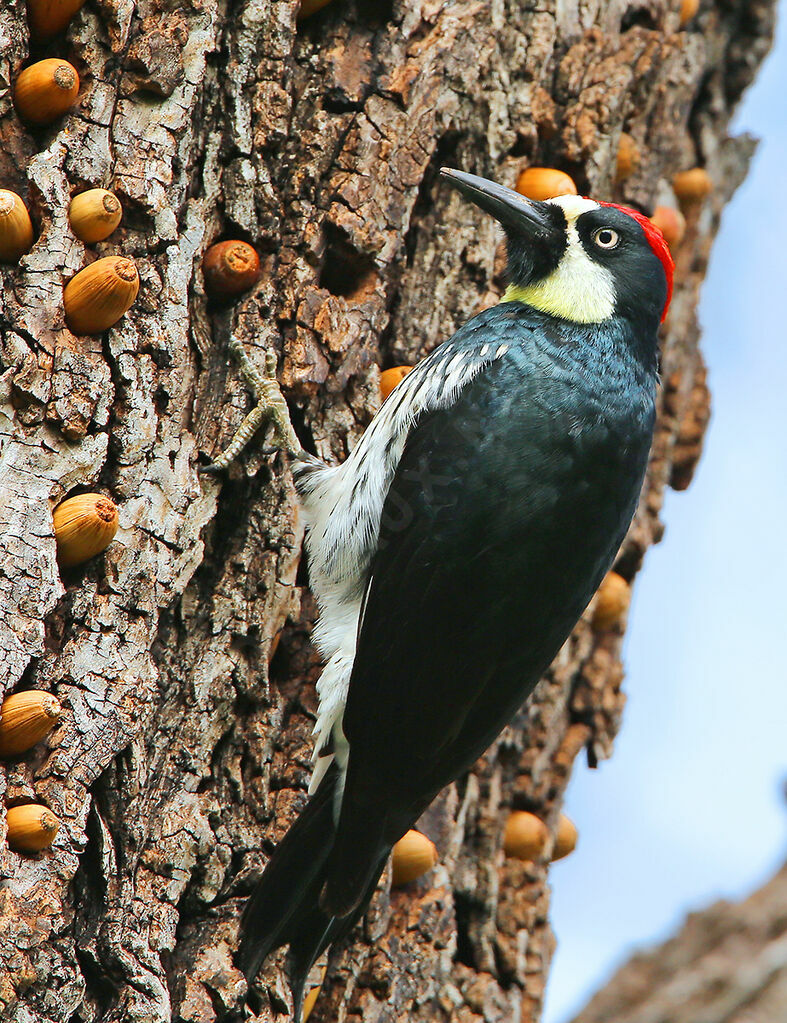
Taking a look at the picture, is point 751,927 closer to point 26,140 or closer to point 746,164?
point 746,164

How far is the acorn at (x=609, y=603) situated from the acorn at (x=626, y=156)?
127 cm

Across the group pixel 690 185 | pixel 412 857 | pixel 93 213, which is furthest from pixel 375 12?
pixel 412 857

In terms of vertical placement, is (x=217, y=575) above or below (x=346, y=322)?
below

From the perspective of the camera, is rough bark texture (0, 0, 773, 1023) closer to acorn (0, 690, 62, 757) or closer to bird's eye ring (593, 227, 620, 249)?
acorn (0, 690, 62, 757)

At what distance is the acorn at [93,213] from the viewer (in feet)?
8.50

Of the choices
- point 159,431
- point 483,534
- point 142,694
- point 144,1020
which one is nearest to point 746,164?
point 483,534

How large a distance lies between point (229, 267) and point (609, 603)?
1643 millimetres

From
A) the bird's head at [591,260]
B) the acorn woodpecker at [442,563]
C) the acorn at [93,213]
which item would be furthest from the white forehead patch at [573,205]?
the acorn at [93,213]

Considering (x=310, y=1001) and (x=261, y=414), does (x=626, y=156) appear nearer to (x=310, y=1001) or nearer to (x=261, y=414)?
(x=261, y=414)

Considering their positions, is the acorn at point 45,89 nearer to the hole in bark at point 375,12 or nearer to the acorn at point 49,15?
the acorn at point 49,15

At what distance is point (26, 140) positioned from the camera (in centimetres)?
263

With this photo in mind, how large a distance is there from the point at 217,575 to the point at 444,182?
4.27 feet

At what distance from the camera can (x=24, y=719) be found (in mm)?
2314

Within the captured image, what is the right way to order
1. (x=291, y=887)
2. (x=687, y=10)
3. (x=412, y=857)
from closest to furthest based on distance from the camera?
1. (x=291, y=887)
2. (x=412, y=857)
3. (x=687, y=10)
